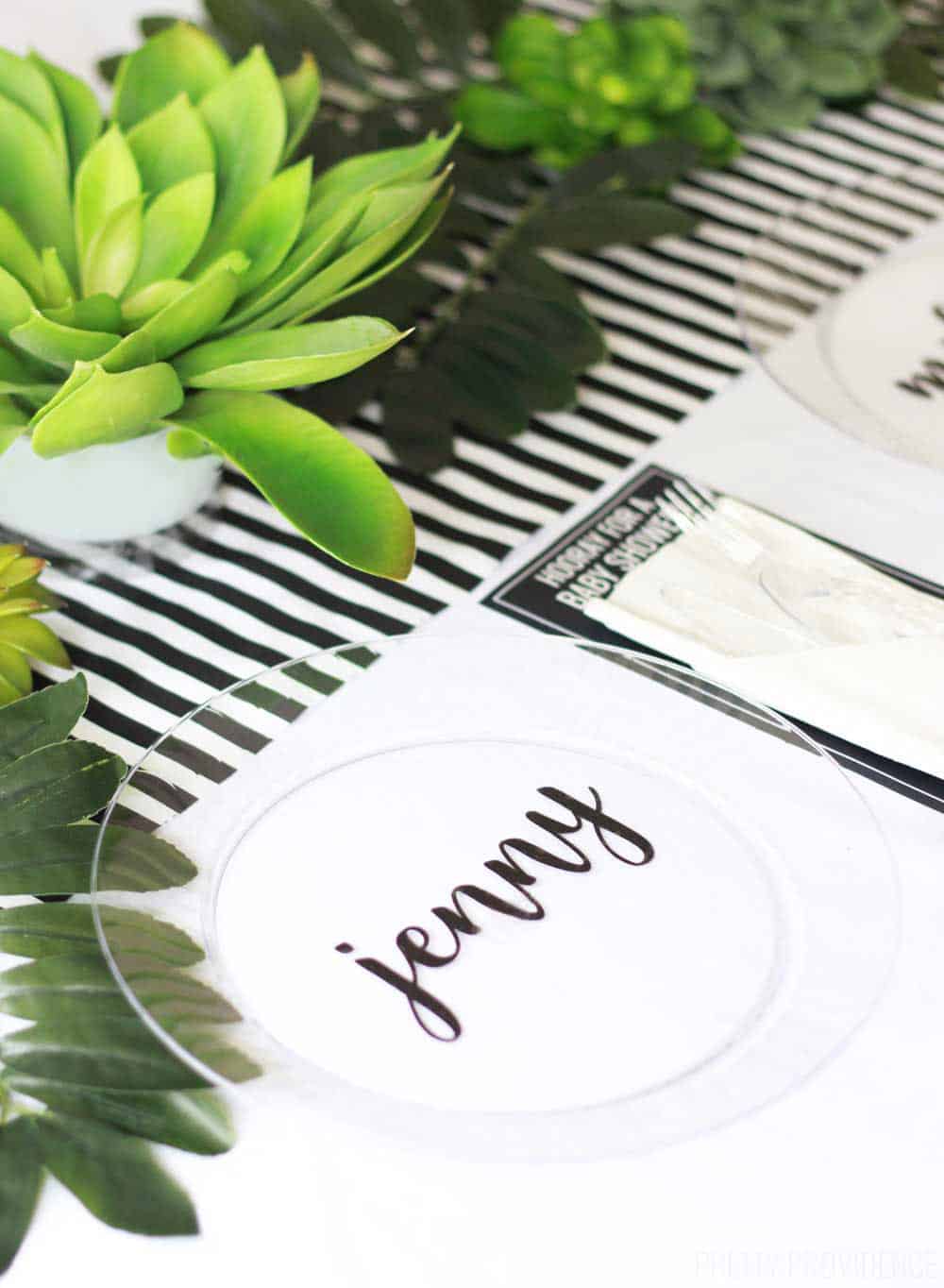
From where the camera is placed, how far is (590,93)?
85 cm

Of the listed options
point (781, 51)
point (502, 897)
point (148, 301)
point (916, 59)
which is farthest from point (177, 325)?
point (916, 59)

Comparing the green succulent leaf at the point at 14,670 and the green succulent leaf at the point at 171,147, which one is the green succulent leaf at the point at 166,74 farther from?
the green succulent leaf at the point at 14,670

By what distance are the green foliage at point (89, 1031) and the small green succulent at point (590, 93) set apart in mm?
545

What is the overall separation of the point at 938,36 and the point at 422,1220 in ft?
3.16

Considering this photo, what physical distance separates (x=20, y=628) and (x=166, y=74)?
258 mm

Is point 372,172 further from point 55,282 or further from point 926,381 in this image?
point 926,381

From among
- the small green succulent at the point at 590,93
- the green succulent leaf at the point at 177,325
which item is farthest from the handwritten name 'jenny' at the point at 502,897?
the small green succulent at the point at 590,93

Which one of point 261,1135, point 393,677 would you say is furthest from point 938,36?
point 261,1135

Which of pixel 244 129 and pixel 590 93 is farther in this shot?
pixel 590 93

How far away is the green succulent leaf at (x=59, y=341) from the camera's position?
503 millimetres

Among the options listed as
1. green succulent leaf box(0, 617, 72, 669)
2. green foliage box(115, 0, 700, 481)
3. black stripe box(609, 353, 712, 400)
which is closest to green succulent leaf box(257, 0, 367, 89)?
green foliage box(115, 0, 700, 481)

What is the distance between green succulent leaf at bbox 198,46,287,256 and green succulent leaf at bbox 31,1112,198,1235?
37 cm

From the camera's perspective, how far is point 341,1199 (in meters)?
0.41

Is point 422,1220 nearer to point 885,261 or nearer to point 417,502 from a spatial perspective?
point 417,502
